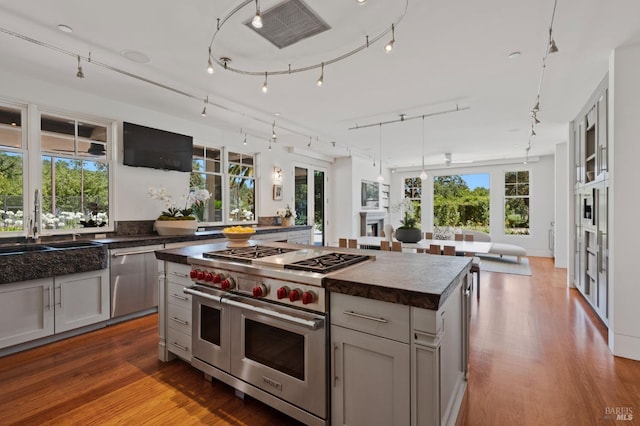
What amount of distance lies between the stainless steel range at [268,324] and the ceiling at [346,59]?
177 cm

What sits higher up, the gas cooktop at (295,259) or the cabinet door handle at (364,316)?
the gas cooktop at (295,259)

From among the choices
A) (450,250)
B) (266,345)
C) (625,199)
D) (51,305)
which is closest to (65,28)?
(51,305)

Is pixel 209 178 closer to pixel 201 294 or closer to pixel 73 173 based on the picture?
pixel 73 173

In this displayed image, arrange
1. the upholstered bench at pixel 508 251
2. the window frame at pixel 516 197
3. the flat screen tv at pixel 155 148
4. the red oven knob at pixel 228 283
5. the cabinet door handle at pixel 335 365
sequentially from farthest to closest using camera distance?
1. the window frame at pixel 516 197
2. the upholstered bench at pixel 508 251
3. the flat screen tv at pixel 155 148
4. the red oven knob at pixel 228 283
5. the cabinet door handle at pixel 335 365

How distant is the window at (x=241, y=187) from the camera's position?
561cm

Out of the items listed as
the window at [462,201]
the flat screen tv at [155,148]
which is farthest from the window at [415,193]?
the flat screen tv at [155,148]

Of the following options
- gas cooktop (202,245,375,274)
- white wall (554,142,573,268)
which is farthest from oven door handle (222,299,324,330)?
white wall (554,142,573,268)

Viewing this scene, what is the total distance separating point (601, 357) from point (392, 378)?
2510mm

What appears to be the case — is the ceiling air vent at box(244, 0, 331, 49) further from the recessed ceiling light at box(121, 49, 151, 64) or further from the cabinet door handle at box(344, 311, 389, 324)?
the cabinet door handle at box(344, 311, 389, 324)

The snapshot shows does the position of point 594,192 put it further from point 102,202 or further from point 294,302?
point 102,202

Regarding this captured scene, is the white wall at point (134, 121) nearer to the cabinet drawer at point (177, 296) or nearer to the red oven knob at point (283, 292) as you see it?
the cabinet drawer at point (177, 296)

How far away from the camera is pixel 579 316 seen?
369 cm

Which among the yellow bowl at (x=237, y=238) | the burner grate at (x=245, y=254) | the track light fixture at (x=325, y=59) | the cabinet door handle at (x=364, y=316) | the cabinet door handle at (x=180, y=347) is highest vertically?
the track light fixture at (x=325, y=59)

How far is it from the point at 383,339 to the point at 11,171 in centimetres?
407
